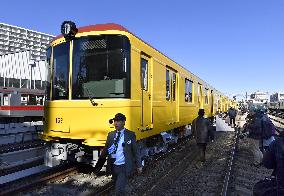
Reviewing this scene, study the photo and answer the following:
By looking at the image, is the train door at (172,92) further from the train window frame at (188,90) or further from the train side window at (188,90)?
the train side window at (188,90)

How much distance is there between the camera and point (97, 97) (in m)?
7.50

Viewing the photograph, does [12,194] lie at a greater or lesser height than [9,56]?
lesser

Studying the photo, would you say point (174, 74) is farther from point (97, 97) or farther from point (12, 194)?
point (12, 194)

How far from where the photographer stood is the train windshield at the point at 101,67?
7477 millimetres

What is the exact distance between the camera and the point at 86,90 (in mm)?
7645

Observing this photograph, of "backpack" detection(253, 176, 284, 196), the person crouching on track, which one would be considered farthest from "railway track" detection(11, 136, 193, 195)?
"backpack" detection(253, 176, 284, 196)

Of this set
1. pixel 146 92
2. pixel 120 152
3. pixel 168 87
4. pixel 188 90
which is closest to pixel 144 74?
pixel 146 92

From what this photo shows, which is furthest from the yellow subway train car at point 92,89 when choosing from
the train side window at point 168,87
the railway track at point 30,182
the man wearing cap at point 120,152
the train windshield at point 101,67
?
the man wearing cap at point 120,152

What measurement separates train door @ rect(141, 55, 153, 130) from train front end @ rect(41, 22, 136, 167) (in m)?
0.74

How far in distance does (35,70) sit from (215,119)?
156 feet

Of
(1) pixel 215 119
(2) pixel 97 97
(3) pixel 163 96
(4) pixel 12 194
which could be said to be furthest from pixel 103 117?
(1) pixel 215 119

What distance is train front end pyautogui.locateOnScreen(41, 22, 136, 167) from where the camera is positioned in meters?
7.42

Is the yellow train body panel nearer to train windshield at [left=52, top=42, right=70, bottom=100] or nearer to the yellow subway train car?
the yellow subway train car

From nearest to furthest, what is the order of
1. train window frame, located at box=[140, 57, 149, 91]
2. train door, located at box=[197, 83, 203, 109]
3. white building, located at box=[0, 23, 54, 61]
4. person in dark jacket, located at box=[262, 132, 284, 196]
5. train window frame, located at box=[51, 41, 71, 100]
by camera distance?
person in dark jacket, located at box=[262, 132, 284, 196]
train window frame, located at box=[51, 41, 71, 100]
train window frame, located at box=[140, 57, 149, 91]
train door, located at box=[197, 83, 203, 109]
white building, located at box=[0, 23, 54, 61]
